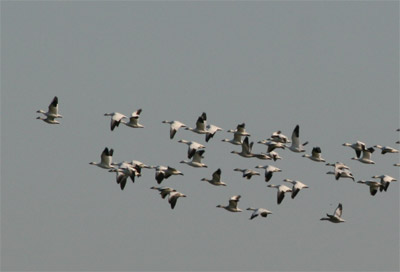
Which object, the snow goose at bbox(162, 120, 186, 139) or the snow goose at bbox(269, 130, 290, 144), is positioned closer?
the snow goose at bbox(162, 120, 186, 139)

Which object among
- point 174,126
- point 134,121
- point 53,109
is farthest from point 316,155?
point 53,109

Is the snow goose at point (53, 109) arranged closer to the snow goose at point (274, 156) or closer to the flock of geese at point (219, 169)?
the flock of geese at point (219, 169)

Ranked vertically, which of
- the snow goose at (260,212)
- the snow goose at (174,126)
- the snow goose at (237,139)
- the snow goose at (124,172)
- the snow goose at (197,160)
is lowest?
the snow goose at (260,212)

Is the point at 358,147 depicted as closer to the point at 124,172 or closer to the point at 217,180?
the point at 217,180

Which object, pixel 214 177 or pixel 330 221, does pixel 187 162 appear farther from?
pixel 330 221

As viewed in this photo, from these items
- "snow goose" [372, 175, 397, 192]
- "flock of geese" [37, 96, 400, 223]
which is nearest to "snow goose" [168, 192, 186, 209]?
"flock of geese" [37, 96, 400, 223]

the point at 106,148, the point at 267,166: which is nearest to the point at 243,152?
the point at 267,166

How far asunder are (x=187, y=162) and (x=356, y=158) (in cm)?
722

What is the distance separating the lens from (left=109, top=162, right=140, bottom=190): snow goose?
64.3 metres

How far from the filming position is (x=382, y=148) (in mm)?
66312

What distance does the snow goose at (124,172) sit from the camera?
64.3 m

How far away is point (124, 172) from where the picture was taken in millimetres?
64438

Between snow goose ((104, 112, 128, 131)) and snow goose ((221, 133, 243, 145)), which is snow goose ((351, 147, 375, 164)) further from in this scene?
snow goose ((104, 112, 128, 131))

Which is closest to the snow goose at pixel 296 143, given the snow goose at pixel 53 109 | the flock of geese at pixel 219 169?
the flock of geese at pixel 219 169
